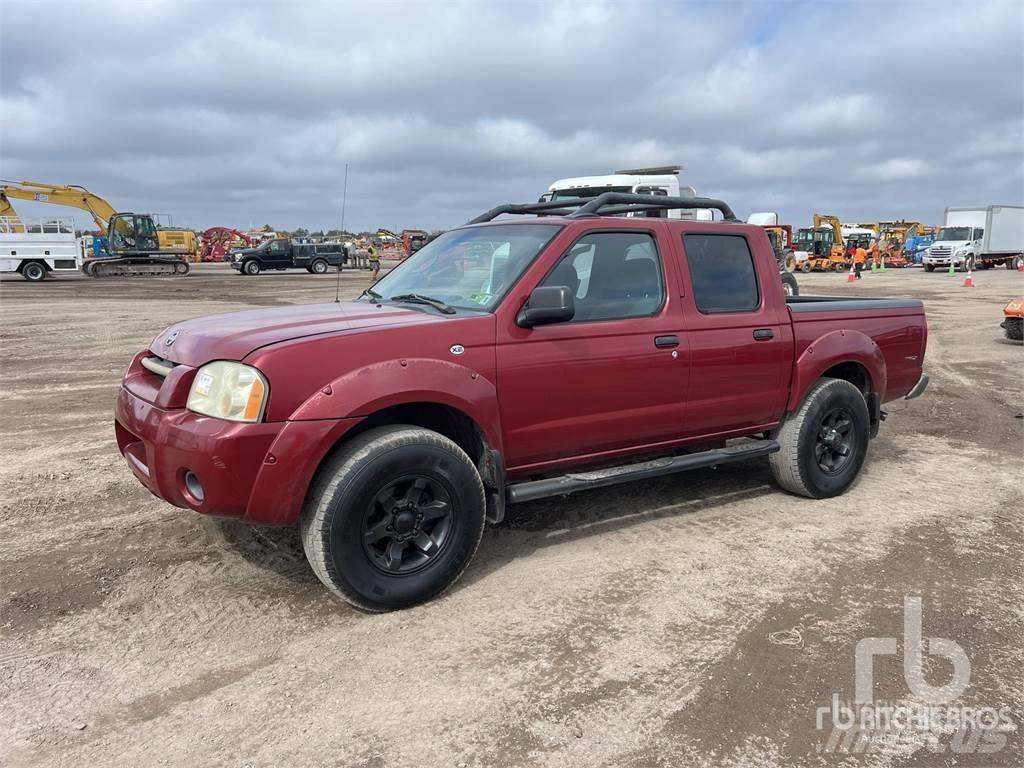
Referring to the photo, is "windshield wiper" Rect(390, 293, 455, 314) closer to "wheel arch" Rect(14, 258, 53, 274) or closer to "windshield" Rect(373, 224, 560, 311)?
"windshield" Rect(373, 224, 560, 311)

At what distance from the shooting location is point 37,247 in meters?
30.9

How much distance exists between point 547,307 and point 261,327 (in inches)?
55.5

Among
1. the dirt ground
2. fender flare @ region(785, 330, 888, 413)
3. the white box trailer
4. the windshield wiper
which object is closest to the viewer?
the dirt ground

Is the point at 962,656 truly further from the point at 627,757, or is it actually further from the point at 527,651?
the point at 527,651

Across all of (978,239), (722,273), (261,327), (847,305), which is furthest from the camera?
(978,239)

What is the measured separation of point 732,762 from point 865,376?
12.3 ft

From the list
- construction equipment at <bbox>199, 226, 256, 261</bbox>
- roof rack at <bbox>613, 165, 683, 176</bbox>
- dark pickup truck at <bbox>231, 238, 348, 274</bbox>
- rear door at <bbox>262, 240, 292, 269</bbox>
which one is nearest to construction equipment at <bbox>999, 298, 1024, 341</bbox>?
roof rack at <bbox>613, 165, 683, 176</bbox>

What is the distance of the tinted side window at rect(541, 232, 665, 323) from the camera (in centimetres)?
418

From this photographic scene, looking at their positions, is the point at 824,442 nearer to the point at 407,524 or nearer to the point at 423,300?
the point at 423,300

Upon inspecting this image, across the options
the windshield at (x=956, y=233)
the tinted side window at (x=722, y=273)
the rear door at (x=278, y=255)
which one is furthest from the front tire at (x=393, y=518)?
the windshield at (x=956, y=233)

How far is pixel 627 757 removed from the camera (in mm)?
2572

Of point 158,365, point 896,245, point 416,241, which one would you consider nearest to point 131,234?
point 416,241

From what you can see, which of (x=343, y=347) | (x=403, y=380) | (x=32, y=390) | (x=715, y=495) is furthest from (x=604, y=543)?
(x=32, y=390)

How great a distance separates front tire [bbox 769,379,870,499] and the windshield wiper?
2.56m
